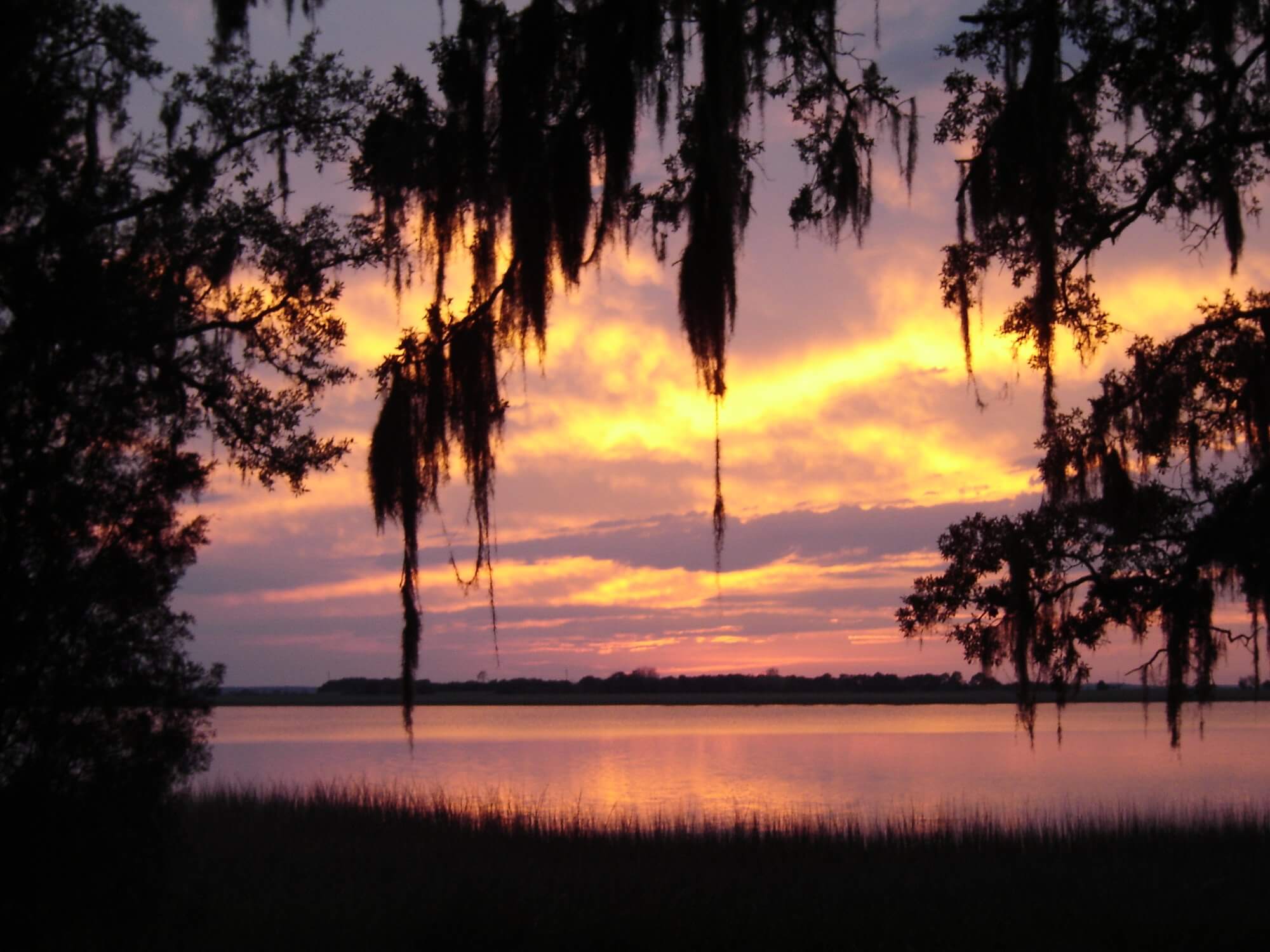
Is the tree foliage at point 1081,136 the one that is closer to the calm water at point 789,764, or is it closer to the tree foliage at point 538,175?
the tree foliage at point 538,175

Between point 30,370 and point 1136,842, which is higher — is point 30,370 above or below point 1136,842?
above

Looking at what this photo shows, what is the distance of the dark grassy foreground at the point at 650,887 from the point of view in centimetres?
714

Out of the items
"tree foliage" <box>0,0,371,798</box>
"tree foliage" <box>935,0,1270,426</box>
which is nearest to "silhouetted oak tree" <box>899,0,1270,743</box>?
"tree foliage" <box>935,0,1270,426</box>

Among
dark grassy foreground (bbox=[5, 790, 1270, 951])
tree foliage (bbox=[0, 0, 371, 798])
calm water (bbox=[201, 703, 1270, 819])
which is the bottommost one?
calm water (bbox=[201, 703, 1270, 819])

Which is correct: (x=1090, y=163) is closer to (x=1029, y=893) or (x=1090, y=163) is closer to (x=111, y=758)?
(x=1029, y=893)

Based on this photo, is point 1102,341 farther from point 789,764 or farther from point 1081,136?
point 789,764

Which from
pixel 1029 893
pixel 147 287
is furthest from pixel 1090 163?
pixel 147 287

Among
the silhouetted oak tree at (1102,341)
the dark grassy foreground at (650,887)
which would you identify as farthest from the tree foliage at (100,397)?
the silhouetted oak tree at (1102,341)

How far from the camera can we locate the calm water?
808 inches

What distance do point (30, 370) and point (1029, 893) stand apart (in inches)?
307

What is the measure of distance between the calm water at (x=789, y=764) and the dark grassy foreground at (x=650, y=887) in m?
1.85

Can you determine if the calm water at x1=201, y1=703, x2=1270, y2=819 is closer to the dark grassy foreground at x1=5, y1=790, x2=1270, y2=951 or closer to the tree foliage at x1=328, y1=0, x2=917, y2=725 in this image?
the dark grassy foreground at x1=5, y1=790, x2=1270, y2=951

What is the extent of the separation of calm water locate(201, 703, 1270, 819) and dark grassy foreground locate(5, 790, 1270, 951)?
185 centimetres

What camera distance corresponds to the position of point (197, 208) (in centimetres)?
736
